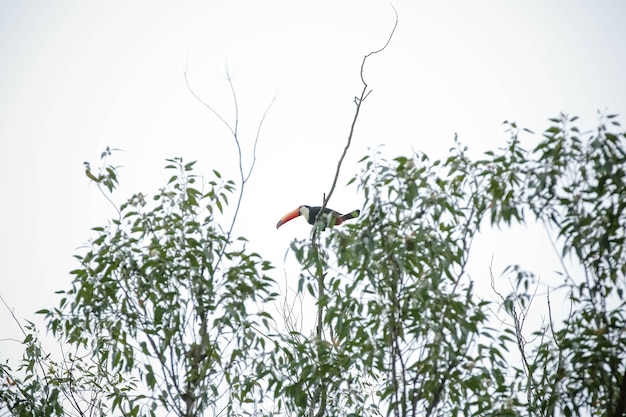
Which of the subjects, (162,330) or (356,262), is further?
(162,330)

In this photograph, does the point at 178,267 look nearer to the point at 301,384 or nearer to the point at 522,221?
the point at 301,384

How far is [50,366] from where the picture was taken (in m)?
6.39

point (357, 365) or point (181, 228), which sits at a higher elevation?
point (181, 228)

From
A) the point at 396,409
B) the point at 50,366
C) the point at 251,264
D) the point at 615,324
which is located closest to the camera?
the point at 615,324

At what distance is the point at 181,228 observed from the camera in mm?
4816

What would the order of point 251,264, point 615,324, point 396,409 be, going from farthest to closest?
point 251,264, point 396,409, point 615,324

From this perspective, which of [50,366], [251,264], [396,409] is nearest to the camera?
[396,409]

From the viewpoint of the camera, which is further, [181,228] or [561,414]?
[181,228]

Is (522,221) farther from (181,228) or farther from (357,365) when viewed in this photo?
(181,228)

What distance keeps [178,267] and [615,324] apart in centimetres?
295

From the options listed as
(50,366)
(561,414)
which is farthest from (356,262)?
(50,366)

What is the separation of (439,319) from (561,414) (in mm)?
980

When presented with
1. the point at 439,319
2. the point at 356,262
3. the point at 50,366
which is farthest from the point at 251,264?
the point at 50,366

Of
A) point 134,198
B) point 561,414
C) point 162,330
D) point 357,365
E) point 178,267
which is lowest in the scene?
point 561,414
